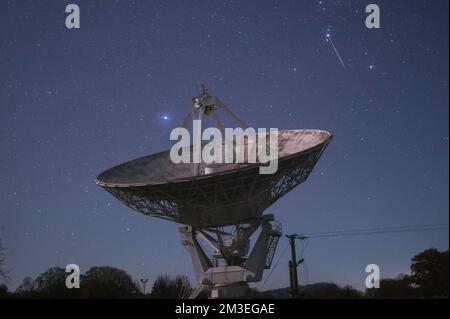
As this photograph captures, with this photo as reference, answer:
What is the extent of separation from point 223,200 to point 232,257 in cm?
374

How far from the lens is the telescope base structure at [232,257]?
1119 inches

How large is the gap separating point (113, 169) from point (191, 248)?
652 cm

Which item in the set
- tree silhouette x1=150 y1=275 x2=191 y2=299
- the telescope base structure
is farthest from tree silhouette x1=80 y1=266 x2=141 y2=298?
the telescope base structure

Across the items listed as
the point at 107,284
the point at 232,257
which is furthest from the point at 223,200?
the point at 107,284

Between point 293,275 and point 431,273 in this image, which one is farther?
point 431,273

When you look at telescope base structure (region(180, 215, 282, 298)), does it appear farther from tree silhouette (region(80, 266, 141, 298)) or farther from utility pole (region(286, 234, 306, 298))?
tree silhouette (region(80, 266, 141, 298))

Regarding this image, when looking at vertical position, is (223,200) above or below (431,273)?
above

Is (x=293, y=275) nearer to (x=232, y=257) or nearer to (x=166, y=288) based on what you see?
(x=232, y=257)

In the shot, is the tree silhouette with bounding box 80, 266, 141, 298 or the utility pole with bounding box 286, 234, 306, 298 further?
the tree silhouette with bounding box 80, 266, 141, 298

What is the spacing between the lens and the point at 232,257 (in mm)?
29172

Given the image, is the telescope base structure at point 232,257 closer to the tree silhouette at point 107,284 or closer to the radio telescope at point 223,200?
the radio telescope at point 223,200

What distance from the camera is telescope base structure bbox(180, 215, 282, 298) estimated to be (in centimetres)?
2842
